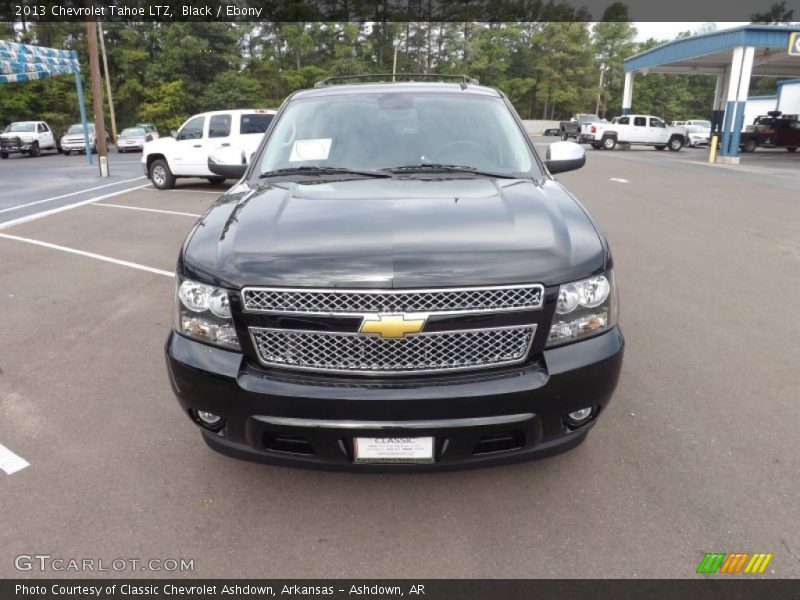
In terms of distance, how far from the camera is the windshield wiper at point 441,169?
3.33 m

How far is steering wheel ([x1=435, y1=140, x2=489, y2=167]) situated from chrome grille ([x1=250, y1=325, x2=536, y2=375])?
5.05 ft

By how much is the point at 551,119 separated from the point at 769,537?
254 ft

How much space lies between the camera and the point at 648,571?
7.64 ft

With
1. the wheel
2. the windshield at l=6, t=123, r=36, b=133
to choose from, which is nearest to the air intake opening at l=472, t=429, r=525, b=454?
the wheel

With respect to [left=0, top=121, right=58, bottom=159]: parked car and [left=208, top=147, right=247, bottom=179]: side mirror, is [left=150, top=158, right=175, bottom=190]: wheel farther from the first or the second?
[left=0, top=121, right=58, bottom=159]: parked car

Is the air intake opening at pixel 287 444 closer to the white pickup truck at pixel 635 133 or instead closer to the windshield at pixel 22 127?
the windshield at pixel 22 127

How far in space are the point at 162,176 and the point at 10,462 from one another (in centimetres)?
1275

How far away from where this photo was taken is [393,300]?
2.25 metres

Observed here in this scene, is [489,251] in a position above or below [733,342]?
above

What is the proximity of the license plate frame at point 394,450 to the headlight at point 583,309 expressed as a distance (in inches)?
24.9

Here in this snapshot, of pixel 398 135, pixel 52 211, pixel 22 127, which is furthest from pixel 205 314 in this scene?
pixel 22 127

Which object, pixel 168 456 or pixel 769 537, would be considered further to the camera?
pixel 168 456
